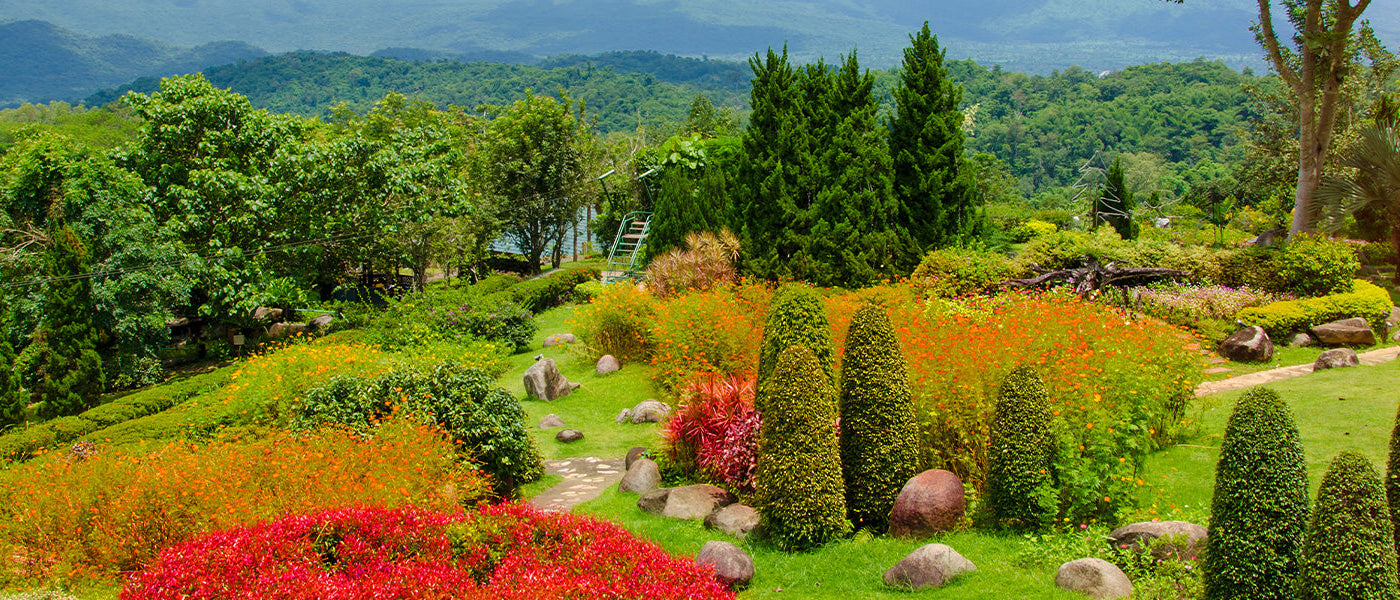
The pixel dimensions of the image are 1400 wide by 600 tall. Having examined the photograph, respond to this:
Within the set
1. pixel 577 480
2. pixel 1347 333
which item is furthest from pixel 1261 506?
pixel 1347 333

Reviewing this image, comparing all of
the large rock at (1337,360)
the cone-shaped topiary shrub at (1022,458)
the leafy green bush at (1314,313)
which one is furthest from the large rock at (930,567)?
the leafy green bush at (1314,313)

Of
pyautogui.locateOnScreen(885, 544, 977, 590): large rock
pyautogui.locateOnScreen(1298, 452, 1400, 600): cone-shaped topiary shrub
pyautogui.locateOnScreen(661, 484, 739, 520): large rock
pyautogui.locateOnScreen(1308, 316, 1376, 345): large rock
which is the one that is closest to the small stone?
pyautogui.locateOnScreen(661, 484, 739, 520): large rock

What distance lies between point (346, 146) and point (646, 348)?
11039mm

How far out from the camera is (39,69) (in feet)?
608

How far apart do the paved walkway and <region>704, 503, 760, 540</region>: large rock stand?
632cm

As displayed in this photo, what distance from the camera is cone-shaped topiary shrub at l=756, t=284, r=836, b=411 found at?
816cm

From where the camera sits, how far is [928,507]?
6645 millimetres

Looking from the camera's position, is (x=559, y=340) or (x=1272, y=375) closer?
(x=1272, y=375)

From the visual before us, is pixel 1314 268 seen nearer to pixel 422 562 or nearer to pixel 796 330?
pixel 796 330

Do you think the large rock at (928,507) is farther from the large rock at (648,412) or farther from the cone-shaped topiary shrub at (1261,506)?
the large rock at (648,412)

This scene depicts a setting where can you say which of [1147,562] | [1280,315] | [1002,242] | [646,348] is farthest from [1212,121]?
[1147,562]

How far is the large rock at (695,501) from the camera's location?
8.00m

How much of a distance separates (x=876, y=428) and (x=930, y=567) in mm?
1510

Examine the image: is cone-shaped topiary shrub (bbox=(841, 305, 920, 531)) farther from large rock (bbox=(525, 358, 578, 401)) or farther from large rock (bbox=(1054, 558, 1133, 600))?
large rock (bbox=(525, 358, 578, 401))
